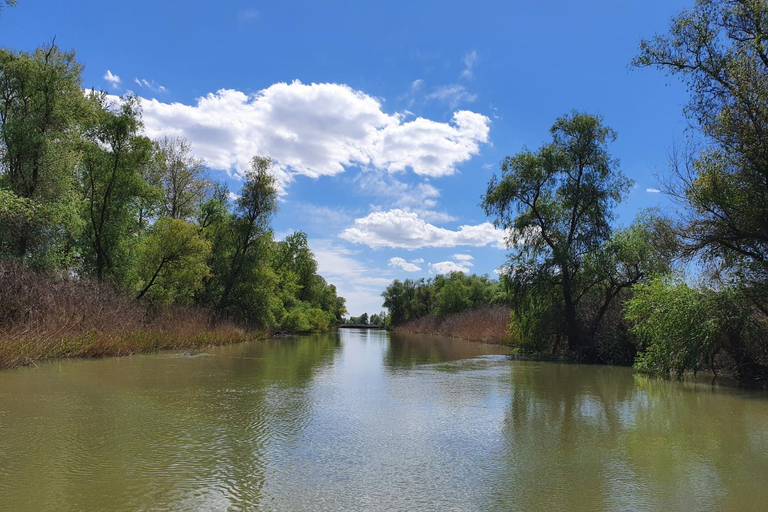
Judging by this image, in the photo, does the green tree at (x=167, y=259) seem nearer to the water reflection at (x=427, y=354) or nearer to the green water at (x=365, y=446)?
the water reflection at (x=427, y=354)

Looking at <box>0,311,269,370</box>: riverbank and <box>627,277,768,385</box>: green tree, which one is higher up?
<box>627,277,768,385</box>: green tree

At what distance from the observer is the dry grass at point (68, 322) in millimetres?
12352

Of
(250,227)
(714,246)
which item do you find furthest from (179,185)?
(714,246)

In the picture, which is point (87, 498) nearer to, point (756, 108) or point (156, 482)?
point (156, 482)

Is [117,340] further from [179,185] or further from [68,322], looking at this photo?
[179,185]

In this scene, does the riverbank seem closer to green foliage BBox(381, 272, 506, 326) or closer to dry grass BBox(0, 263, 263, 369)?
dry grass BBox(0, 263, 263, 369)

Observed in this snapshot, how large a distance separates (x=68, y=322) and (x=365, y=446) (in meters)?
A: 12.7

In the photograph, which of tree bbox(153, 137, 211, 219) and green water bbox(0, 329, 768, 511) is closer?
green water bbox(0, 329, 768, 511)

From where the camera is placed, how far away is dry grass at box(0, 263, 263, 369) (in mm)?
12352

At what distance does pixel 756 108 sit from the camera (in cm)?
1191

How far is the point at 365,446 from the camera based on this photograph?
20.2 ft

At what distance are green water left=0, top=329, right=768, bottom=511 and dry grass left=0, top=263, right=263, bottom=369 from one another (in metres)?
1.39

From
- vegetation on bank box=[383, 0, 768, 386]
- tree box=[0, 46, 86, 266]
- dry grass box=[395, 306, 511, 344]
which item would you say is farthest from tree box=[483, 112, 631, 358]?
tree box=[0, 46, 86, 266]


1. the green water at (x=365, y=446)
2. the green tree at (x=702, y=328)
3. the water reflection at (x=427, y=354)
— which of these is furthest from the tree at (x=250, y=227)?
the green tree at (x=702, y=328)
